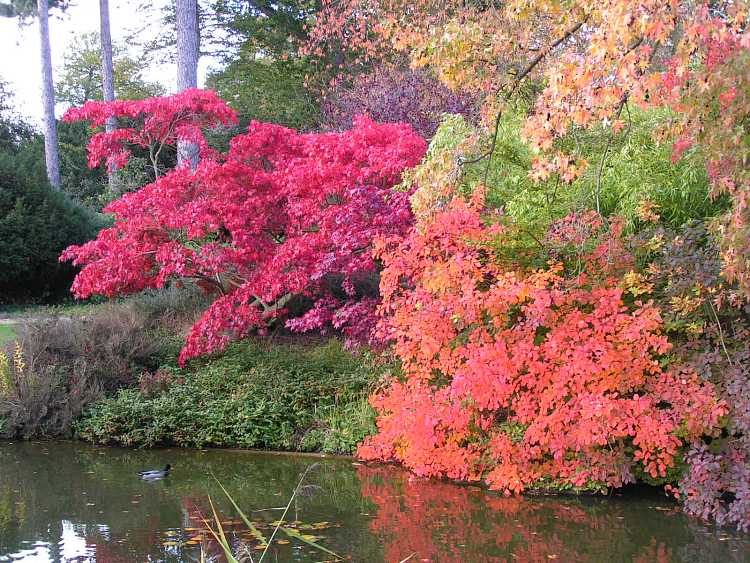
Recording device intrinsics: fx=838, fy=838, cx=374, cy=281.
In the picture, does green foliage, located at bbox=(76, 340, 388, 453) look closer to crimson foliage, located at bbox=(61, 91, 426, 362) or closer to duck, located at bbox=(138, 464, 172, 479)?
crimson foliage, located at bbox=(61, 91, 426, 362)

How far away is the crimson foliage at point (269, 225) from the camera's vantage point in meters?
9.59

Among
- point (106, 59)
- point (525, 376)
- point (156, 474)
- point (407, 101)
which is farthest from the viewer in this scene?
point (106, 59)

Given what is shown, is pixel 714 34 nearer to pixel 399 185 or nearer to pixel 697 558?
pixel 697 558

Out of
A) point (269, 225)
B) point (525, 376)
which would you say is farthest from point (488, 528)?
point (269, 225)

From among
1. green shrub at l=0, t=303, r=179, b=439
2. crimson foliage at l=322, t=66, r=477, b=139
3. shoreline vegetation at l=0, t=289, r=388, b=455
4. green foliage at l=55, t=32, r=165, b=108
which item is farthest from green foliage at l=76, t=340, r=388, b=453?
green foliage at l=55, t=32, r=165, b=108

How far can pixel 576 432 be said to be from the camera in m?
7.00

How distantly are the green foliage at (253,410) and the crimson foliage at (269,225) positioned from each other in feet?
1.70

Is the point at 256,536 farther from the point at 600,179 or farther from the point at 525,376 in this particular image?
the point at 600,179

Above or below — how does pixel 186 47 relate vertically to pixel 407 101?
above

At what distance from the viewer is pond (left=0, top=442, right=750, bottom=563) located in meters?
5.93

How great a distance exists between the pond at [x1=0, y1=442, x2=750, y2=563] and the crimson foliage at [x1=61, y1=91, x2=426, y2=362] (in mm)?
2139

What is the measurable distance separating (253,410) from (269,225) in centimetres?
237

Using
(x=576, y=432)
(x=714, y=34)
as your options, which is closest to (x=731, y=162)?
(x=714, y=34)

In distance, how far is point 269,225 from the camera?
34.8ft
